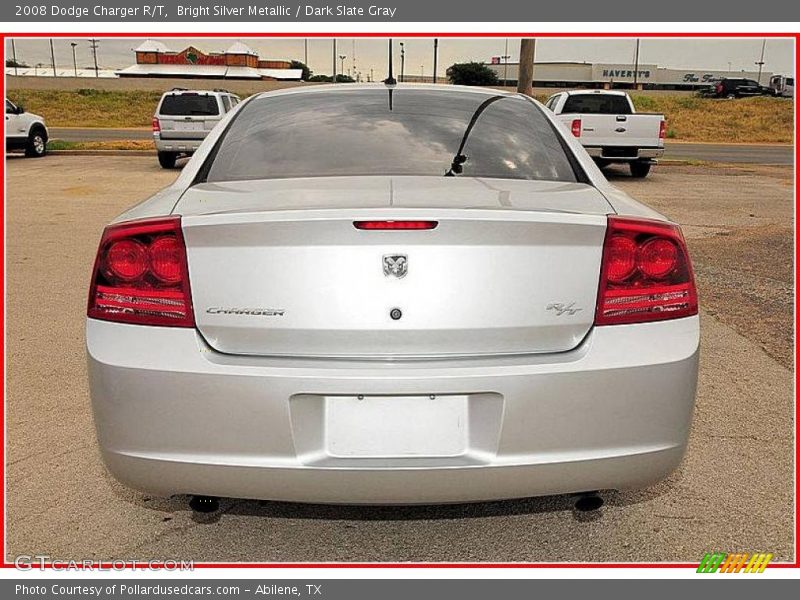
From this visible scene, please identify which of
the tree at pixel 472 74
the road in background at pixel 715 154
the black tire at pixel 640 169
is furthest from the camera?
the tree at pixel 472 74

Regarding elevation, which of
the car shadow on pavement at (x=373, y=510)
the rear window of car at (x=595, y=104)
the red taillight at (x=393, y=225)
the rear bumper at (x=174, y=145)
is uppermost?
the red taillight at (x=393, y=225)

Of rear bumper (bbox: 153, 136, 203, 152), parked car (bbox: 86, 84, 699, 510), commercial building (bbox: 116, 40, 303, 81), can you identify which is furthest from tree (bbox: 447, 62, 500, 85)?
parked car (bbox: 86, 84, 699, 510)

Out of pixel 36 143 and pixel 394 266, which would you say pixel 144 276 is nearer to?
pixel 394 266

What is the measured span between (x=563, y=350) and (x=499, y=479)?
0.44 meters

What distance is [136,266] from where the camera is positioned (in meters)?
2.71

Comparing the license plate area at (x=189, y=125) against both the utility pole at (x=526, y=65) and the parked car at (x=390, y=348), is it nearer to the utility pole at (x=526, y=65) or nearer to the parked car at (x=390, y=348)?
the utility pole at (x=526, y=65)

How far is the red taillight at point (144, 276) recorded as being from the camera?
2639mm

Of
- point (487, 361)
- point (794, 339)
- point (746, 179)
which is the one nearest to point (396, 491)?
point (487, 361)

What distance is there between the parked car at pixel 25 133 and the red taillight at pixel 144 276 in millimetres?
21098

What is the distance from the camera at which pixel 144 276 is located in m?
2.69

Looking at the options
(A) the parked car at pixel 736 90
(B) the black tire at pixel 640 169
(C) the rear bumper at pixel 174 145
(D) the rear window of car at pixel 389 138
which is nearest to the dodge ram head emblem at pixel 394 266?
(D) the rear window of car at pixel 389 138

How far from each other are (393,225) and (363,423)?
0.60m

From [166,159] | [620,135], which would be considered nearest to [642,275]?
[620,135]

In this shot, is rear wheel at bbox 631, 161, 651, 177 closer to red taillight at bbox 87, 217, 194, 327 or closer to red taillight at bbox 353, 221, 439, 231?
red taillight at bbox 353, 221, 439, 231
